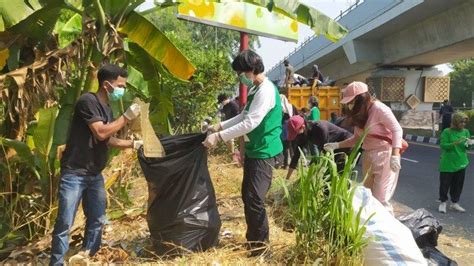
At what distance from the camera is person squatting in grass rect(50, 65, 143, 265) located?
366 centimetres

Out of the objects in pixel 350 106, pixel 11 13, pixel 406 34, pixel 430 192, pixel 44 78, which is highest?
pixel 406 34

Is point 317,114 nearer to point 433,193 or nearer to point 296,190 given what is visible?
point 433,193

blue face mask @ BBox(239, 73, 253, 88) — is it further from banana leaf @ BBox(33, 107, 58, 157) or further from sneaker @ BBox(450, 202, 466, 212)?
sneaker @ BBox(450, 202, 466, 212)

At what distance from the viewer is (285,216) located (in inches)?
192

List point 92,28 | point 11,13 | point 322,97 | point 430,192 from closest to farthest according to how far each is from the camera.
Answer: point 11,13 < point 92,28 < point 430,192 < point 322,97

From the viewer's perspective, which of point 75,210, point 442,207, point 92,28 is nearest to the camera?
point 75,210

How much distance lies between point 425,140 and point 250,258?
1671cm

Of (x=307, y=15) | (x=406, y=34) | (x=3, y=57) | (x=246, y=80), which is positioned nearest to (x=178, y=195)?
(x=246, y=80)

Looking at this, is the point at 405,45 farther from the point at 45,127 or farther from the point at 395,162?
the point at 45,127

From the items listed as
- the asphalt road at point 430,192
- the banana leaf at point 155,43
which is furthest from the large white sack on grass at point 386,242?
the banana leaf at point 155,43

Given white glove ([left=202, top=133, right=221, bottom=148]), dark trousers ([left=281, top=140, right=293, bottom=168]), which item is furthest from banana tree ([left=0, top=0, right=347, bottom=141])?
dark trousers ([left=281, top=140, right=293, bottom=168])

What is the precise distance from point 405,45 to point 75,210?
16.7m

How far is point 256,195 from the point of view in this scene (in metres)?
4.00

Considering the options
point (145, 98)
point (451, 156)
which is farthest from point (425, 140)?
point (145, 98)
